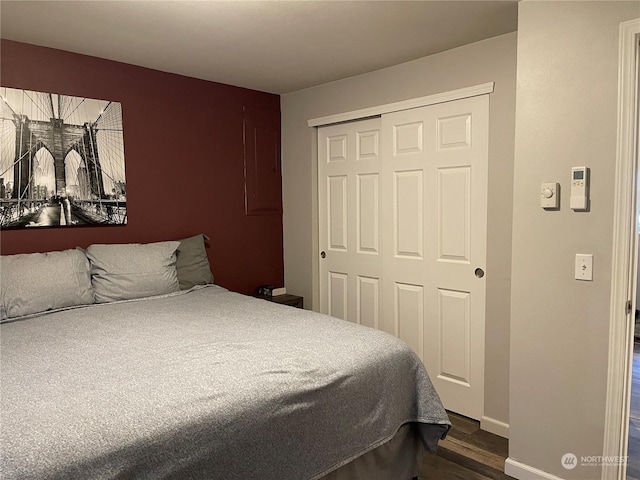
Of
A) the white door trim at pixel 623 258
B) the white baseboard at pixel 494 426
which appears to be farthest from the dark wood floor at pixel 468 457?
the white door trim at pixel 623 258

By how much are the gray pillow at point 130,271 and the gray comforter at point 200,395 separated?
0.29m

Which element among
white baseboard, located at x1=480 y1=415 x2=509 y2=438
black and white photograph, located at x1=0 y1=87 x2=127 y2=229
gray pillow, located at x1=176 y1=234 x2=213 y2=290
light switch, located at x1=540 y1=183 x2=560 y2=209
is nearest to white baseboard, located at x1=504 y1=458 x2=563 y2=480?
white baseboard, located at x1=480 y1=415 x2=509 y2=438

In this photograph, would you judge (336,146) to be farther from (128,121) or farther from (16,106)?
(16,106)

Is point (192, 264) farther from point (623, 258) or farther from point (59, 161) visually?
point (623, 258)

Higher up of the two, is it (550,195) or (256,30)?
(256,30)

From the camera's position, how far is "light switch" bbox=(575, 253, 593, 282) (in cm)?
194

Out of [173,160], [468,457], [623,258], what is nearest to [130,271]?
[173,160]

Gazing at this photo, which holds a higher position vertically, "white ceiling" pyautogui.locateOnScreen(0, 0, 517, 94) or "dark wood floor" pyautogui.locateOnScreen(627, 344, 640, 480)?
"white ceiling" pyautogui.locateOnScreen(0, 0, 517, 94)

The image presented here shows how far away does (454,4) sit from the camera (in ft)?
7.10

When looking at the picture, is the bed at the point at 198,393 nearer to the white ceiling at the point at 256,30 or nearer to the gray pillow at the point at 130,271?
the gray pillow at the point at 130,271

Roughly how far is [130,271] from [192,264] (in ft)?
1.57

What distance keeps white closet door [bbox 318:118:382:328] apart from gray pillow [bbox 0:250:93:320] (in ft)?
6.02

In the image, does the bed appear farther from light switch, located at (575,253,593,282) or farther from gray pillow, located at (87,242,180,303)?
light switch, located at (575,253,593,282)

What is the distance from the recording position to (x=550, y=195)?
202 centimetres
